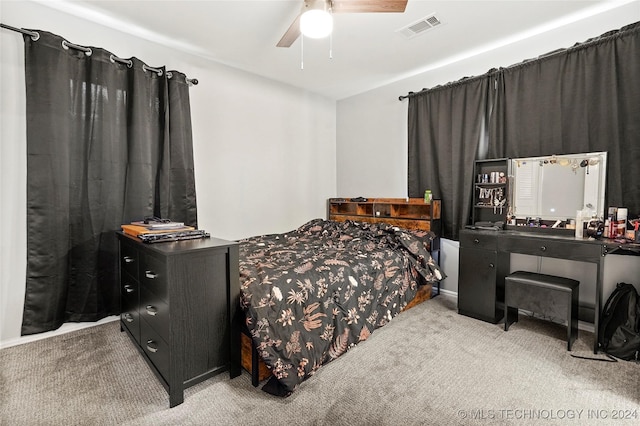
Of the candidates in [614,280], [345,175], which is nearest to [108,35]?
[345,175]

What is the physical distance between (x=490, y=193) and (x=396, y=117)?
1.57m

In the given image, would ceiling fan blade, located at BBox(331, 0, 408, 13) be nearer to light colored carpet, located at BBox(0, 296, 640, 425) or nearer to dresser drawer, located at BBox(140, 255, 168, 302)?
dresser drawer, located at BBox(140, 255, 168, 302)

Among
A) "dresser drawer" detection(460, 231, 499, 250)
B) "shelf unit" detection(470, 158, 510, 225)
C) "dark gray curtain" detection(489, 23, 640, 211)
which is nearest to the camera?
"dark gray curtain" detection(489, 23, 640, 211)

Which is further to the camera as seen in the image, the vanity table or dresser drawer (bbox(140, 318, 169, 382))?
the vanity table

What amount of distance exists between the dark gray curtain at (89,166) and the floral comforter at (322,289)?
116 cm

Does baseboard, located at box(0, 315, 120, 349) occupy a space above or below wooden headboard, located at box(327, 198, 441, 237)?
below

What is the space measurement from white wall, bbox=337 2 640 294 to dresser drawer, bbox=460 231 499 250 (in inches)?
24.8

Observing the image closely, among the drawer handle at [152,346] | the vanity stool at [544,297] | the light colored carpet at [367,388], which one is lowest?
the light colored carpet at [367,388]

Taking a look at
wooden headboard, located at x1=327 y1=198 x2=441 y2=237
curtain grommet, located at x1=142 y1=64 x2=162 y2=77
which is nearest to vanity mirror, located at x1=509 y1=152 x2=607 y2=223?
wooden headboard, located at x1=327 y1=198 x2=441 y2=237

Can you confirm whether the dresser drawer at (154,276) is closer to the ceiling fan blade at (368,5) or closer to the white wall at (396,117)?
the ceiling fan blade at (368,5)

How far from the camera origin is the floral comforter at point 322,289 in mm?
1794

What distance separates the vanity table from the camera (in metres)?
2.39

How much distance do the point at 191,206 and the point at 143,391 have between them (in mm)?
1783

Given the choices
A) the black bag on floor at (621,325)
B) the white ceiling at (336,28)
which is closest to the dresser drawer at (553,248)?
the black bag on floor at (621,325)
